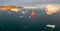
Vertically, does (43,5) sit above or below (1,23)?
above

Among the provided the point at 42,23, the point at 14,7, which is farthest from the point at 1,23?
the point at 42,23

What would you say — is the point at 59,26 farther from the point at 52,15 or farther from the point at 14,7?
the point at 14,7

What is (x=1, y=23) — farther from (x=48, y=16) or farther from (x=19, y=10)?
(x=48, y=16)

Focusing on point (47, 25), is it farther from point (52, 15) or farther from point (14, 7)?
point (14, 7)

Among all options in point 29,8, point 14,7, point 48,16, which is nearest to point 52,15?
point 48,16

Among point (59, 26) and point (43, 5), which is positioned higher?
point (43, 5)

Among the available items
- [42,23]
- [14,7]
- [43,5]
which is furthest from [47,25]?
[14,7]

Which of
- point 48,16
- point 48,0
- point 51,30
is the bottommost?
point 51,30
